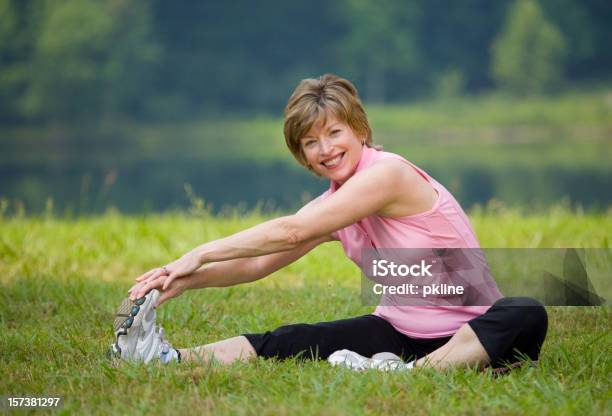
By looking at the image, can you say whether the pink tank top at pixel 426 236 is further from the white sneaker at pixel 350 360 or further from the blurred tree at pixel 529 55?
the blurred tree at pixel 529 55

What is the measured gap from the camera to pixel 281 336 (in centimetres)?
304

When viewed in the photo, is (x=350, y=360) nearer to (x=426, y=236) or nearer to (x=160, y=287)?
(x=426, y=236)

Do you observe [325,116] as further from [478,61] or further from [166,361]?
[478,61]

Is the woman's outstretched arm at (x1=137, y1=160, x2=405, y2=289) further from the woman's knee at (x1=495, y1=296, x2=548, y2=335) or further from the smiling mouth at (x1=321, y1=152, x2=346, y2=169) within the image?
the woman's knee at (x1=495, y1=296, x2=548, y2=335)

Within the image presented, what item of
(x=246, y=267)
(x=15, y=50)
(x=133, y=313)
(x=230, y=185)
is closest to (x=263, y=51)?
(x=15, y=50)

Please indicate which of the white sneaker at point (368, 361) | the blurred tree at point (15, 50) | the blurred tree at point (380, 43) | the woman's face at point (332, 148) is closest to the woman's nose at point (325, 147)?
the woman's face at point (332, 148)

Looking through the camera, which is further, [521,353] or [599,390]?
[521,353]

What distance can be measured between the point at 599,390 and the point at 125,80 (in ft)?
148

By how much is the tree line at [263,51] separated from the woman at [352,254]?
40.6 metres

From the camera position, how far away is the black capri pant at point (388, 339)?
2766 mm

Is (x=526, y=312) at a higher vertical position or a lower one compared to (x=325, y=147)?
lower

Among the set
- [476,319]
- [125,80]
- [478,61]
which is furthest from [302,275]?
[478,61]

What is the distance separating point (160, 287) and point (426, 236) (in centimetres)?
85

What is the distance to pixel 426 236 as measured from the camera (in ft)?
9.36
